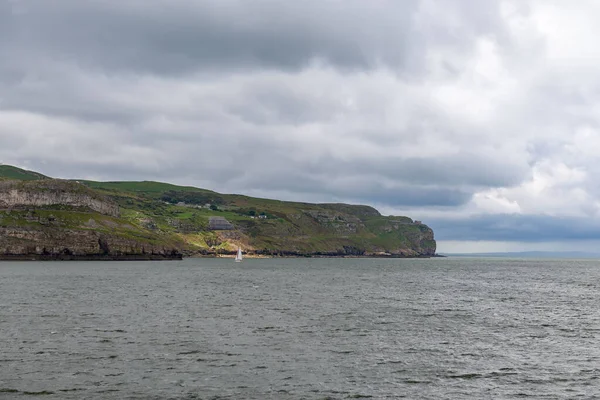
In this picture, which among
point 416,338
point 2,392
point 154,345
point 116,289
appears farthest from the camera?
point 116,289

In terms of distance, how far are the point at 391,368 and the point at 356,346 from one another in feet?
32.1

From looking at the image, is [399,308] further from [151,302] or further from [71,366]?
[71,366]

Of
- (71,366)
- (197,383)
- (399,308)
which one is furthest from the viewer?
(399,308)

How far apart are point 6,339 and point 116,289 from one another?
6654cm

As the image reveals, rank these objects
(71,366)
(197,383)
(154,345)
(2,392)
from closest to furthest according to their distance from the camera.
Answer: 1. (2,392)
2. (197,383)
3. (71,366)
4. (154,345)

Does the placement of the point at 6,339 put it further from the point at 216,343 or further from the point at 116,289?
the point at 116,289

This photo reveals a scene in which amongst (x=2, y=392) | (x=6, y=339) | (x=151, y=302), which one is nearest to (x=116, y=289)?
(x=151, y=302)

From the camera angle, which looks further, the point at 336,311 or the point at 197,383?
the point at 336,311

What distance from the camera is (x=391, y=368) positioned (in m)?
47.2

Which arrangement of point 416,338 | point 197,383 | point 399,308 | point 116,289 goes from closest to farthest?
1. point 197,383
2. point 416,338
3. point 399,308
4. point 116,289

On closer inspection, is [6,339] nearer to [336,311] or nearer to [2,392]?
[2,392]

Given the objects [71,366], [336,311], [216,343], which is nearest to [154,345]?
[216,343]

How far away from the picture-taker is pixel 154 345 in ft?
180

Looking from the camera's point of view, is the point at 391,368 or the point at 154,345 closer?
the point at 391,368
